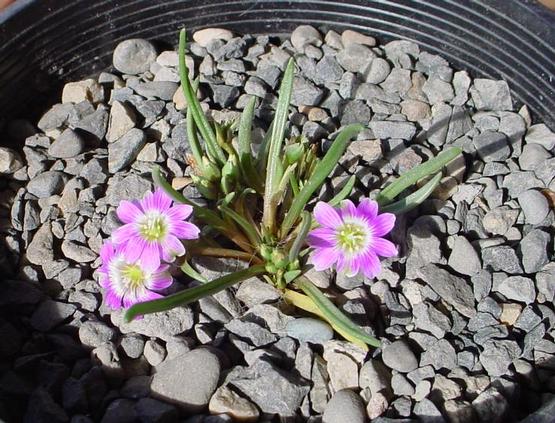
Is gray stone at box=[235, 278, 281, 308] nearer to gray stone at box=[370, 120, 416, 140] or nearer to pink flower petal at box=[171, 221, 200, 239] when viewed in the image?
pink flower petal at box=[171, 221, 200, 239]

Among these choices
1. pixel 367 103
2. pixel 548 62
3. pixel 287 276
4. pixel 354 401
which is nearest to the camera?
pixel 354 401

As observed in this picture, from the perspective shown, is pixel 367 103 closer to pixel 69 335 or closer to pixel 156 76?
pixel 156 76

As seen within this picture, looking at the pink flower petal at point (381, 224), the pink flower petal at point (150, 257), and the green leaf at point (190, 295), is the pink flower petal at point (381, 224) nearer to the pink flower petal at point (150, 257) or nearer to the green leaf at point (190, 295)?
the green leaf at point (190, 295)

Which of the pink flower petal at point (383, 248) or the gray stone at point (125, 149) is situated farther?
the gray stone at point (125, 149)

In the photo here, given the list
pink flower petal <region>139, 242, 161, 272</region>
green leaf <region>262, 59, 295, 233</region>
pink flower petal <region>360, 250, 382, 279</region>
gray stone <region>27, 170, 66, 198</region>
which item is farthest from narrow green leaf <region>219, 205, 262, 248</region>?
gray stone <region>27, 170, 66, 198</region>

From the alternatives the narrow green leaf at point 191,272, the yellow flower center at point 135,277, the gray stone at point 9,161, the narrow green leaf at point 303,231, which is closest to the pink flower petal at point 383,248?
the narrow green leaf at point 303,231

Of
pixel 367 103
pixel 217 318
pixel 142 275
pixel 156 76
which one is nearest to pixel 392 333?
pixel 217 318

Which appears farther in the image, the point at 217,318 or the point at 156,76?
the point at 156,76
